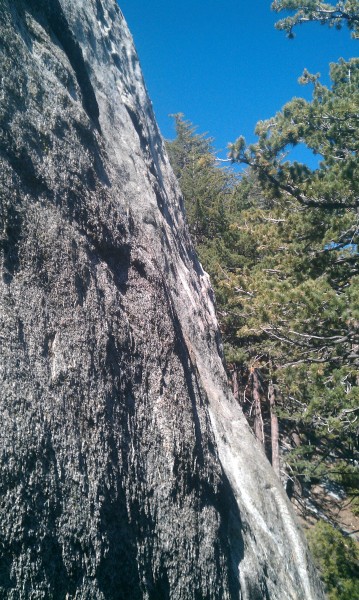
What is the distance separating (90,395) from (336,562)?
754 cm

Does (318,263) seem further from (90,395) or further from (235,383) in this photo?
(90,395)

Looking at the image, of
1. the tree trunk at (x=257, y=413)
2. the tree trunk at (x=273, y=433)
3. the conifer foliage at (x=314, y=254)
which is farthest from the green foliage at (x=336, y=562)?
the tree trunk at (x=257, y=413)

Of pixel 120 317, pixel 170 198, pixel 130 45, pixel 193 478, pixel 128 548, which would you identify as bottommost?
pixel 128 548

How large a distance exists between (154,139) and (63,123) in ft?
19.9

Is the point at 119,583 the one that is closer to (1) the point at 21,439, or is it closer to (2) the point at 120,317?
(1) the point at 21,439

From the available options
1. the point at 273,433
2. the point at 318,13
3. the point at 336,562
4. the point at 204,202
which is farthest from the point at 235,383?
the point at 318,13

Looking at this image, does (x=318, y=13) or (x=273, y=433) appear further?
(x=273, y=433)

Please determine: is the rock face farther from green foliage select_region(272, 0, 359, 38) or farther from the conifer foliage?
green foliage select_region(272, 0, 359, 38)

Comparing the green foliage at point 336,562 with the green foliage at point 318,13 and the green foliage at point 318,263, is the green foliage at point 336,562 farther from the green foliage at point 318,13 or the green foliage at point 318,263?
the green foliage at point 318,13

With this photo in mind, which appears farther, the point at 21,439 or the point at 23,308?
the point at 23,308

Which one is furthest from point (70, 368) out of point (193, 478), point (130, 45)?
point (130, 45)

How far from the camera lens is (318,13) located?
33.5 feet

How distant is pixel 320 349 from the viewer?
8.79 metres

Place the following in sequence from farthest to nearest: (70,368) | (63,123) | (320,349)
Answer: (320,349), (63,123), (70,368)
